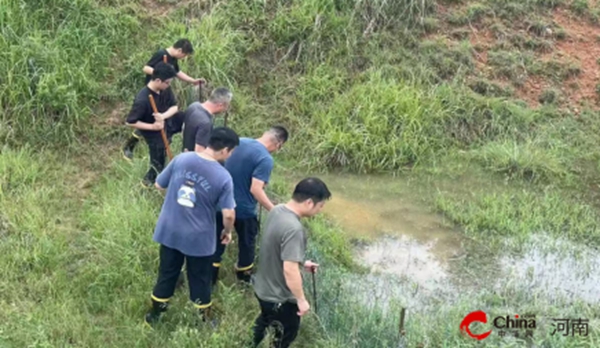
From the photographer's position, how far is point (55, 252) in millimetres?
5215

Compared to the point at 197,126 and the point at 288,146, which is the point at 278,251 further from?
the point at 288,146

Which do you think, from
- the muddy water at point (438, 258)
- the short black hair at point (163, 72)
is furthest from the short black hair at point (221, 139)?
the muddy water at point (438, 258)

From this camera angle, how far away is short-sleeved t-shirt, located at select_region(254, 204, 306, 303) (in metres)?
3.70

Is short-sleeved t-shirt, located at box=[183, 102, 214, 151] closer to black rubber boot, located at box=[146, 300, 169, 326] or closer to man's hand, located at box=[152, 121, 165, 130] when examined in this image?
man's hand, located at box=[152, 121, 165, 130]

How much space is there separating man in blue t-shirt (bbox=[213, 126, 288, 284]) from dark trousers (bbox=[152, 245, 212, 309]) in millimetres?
482

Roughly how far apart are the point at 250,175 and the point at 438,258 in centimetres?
226

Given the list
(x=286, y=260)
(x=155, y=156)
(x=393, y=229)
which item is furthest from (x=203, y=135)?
(x=393, y=229)

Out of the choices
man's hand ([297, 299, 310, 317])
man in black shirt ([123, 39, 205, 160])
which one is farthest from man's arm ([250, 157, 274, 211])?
man in black shirt ([123, 39, 205, 160])

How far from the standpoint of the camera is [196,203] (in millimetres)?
4082

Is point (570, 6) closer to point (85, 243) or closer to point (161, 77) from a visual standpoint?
point (161, 77)

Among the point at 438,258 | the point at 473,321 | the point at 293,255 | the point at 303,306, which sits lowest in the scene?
the point at 438,258

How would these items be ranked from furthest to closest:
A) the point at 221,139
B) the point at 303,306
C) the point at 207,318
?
the point at 207,318, the point at 221,139, the point at 303,306

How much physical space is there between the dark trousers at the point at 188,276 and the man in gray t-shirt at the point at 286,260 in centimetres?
46

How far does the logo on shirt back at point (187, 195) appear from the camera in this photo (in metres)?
4.05
